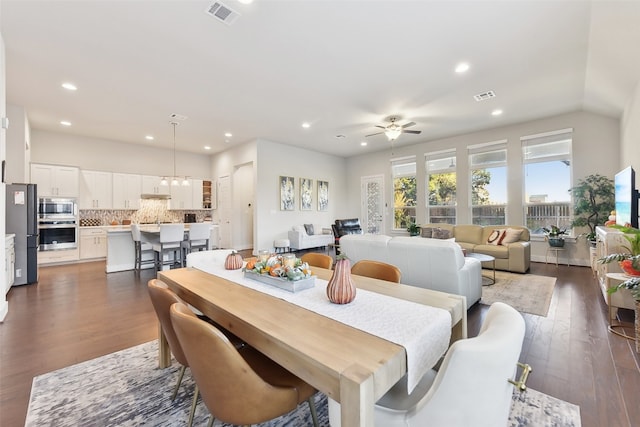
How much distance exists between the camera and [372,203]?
901 cm

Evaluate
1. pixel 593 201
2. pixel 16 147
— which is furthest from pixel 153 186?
pixel 593 201

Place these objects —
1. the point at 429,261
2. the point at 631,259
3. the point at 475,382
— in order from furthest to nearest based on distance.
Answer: the point at 429,261, the point at 631,259, the point at 475,382

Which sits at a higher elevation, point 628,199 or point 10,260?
point 628,199

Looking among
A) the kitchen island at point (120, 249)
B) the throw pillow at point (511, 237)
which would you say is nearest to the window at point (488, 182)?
the throw pillow at point (511, 237)

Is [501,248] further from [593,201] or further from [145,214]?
[145,214]

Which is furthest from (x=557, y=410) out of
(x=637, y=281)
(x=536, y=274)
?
(x=536, y=274)

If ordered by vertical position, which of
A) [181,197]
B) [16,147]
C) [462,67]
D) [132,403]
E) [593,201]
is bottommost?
[132,403]

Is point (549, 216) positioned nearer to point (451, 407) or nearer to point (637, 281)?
point (637, 281)

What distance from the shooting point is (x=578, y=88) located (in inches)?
173

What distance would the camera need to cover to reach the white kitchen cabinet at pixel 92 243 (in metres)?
6.47

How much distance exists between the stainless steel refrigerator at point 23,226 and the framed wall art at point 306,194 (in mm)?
5512

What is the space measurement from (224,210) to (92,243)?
322 centimetres

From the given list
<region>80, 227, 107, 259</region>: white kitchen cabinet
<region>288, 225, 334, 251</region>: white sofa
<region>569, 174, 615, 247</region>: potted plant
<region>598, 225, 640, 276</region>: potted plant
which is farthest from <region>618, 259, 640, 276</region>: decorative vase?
<region>80, 227, 107, 259</region>: white kitchen cabinet

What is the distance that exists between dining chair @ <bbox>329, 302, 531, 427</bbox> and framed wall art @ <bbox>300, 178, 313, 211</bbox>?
24.2 feet
